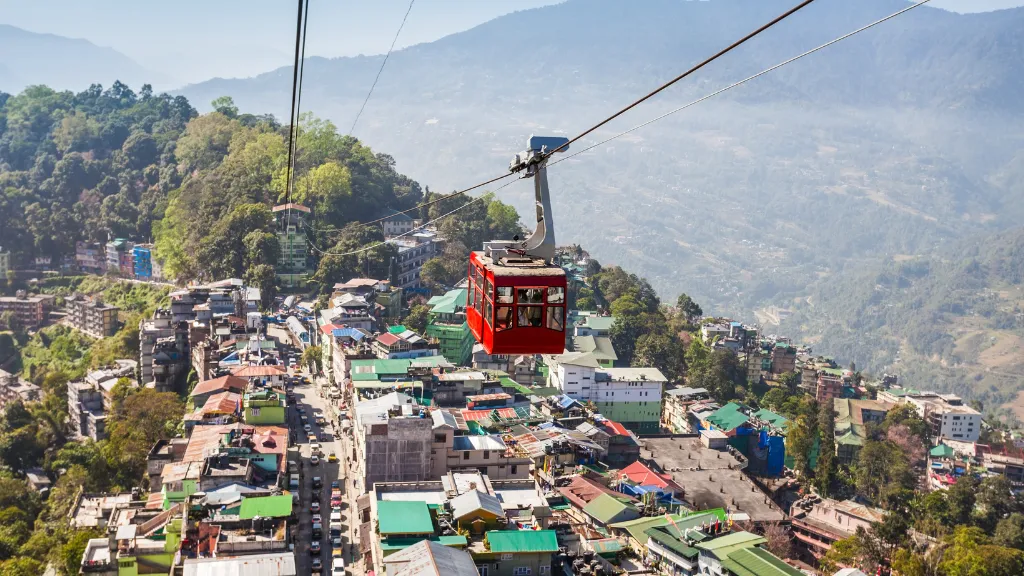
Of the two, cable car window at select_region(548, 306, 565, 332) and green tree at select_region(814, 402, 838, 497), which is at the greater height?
cable car window at select_region(548, 306, 565, 332)

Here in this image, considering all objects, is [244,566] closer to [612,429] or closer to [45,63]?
[612,429]

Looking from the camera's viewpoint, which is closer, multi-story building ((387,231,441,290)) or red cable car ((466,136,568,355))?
red cable car ((466,136,568,355))

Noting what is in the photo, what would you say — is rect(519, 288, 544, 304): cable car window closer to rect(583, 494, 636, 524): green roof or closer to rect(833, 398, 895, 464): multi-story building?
rect(583, 494, 636, 524): green roof

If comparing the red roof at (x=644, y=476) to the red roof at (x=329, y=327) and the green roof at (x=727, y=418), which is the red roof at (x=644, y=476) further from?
the red roof at (x=329, y=327)

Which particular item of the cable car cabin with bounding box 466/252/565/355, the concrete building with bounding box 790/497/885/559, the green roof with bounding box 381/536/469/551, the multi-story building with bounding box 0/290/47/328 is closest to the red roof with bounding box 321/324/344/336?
Result: the green roof with bounding box 381/536/469/551

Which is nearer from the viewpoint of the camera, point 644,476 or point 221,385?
point 644,476

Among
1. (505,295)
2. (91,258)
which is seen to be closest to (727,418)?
(505,295)
